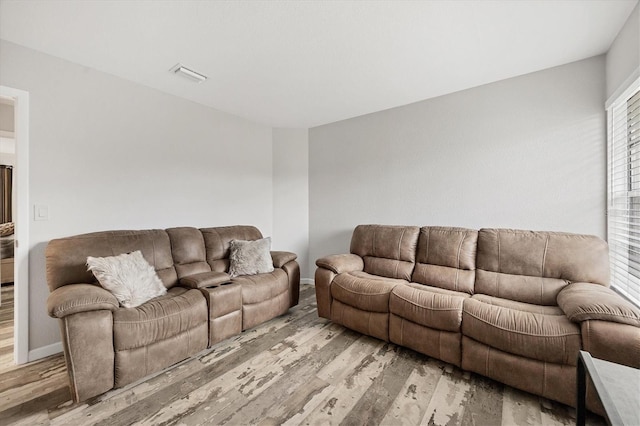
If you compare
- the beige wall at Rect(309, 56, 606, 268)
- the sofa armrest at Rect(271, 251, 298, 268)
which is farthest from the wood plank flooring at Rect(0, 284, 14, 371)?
the beige wall at Rect(309, 56, 606, 268)

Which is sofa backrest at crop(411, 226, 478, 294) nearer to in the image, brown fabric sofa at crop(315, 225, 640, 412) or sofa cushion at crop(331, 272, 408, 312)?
brown fabric sofa at crop(315, 225, 640, 412)

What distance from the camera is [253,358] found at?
212 cm

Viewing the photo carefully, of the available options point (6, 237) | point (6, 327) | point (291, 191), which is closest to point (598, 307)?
point (291, 191)

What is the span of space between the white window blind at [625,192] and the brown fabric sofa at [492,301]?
0.15 metres

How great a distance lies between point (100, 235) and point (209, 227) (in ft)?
3.90

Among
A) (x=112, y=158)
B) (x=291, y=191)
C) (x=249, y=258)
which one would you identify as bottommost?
(x=249, y=258)

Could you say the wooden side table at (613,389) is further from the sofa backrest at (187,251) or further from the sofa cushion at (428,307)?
the sofa backrest at (187,251)

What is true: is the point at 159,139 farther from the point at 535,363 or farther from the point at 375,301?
the point at 535,363

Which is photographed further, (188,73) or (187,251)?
(187,251)

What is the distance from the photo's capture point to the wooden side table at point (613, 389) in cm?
73

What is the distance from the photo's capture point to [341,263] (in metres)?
2.83

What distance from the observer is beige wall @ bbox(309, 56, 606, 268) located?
2305 millimetres

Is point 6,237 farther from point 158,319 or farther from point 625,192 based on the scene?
point 625,192

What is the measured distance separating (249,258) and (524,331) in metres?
2.42
